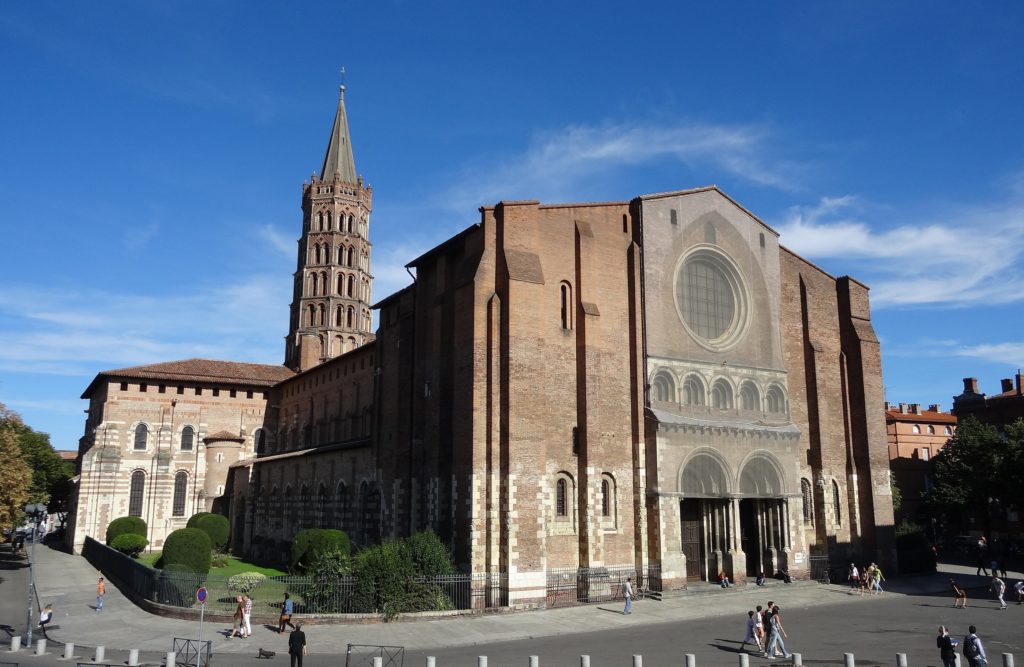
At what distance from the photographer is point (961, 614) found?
24.3 metres

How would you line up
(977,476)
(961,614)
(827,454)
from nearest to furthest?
1. (961,614)
2. (827,454)
3. (977,476)

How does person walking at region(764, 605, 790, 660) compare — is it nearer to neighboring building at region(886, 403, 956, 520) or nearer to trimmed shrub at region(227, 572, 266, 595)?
trimmed shrub at region(227, 572, 266, 595)

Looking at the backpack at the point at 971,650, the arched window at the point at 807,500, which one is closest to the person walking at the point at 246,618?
the backpack at the point at 971,650

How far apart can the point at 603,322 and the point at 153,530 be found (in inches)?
1535

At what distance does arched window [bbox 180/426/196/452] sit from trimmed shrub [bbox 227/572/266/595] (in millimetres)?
31239

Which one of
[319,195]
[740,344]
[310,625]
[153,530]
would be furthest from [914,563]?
[319,195]

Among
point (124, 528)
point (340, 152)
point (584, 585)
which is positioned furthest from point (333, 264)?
point (584, 585)

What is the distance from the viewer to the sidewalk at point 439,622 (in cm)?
2036

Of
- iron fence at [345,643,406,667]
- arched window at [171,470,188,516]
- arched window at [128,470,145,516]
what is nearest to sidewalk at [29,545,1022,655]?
iron fence at [345,643,406,667]

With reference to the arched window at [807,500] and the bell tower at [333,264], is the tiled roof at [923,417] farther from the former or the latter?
the bell tower at [333,264]

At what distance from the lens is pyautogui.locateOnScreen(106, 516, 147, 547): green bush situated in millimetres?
46281

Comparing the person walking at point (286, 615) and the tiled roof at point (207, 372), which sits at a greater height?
the tiled roof at point (207, 372)

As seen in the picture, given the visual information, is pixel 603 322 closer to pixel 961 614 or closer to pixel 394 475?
pixel 394 475

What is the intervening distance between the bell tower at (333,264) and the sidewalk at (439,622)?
4036 centimetres
